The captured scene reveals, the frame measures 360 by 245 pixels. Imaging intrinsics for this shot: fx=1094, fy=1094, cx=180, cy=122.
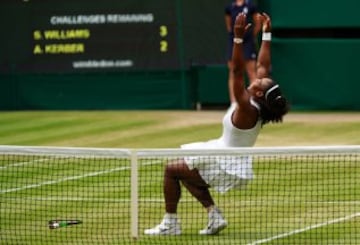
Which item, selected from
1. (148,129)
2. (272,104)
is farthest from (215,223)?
(148,129)

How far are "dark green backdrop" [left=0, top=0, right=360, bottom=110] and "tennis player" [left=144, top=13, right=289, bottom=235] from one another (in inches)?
408

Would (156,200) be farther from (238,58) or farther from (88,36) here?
(88,36)

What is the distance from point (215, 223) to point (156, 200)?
5.93 feet

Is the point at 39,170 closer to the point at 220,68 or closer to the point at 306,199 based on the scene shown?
the point at 306,199

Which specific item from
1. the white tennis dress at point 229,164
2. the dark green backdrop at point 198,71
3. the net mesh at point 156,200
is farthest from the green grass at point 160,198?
the dark green backdrop at point 198,71

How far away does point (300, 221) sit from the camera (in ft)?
31.6

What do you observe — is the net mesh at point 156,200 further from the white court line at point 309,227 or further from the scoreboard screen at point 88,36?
the scoreboard screen at point 88,36

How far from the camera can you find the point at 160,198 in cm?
1097

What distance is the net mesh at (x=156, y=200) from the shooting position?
886 cm

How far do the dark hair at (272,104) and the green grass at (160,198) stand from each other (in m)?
0.99

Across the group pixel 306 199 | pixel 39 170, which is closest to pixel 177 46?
pixel 39 170

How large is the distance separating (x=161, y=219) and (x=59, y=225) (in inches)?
37.4

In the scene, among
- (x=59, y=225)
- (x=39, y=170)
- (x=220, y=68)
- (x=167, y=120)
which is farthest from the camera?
(x=220, y=68)

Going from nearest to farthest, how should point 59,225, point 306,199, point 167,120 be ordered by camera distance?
1. point 59,225
2. point 306,199
3. point 167,120
